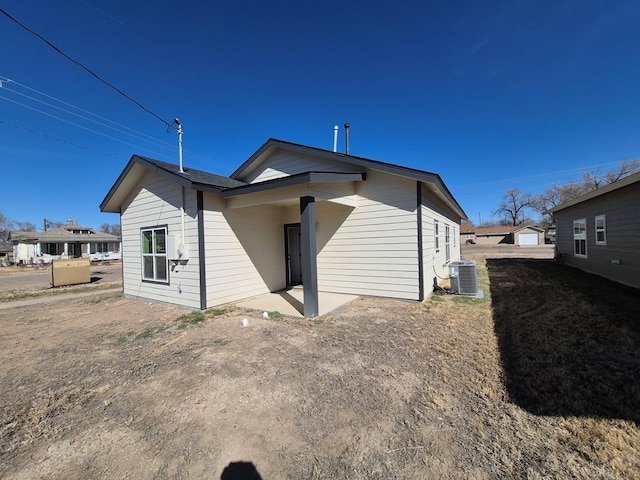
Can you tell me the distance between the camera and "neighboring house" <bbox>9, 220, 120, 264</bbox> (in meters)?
29.1

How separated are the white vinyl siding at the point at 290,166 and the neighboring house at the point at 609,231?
7642 mm

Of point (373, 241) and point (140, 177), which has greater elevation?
point (140, 177)

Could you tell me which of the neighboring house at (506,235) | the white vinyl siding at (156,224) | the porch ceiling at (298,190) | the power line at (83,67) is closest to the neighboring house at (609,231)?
the porch ceiling at (298,190)

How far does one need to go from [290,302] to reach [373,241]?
→ 106 inches

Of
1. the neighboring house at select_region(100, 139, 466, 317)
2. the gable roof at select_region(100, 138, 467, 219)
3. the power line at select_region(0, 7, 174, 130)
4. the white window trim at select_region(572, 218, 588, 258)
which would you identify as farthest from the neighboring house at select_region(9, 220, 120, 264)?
the white window trim at select_region(572, 218, 588, 258)

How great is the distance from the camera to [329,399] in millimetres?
2773

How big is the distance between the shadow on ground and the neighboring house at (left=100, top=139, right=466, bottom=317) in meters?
2.30

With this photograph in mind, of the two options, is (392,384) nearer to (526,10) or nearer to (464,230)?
(526,10)

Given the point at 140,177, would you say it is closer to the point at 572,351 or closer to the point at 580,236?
the point at 572,351

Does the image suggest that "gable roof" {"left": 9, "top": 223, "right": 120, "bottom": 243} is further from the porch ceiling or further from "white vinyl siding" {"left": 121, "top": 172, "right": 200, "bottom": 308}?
the porch ceiling

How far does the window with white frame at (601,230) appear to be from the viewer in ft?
31.1

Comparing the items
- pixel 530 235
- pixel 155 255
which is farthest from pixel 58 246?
pixel 530 235

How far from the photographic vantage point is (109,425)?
246 cm

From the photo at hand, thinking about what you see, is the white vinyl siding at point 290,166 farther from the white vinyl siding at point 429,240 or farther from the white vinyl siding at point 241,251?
the white vinyl siding at point 429,240
